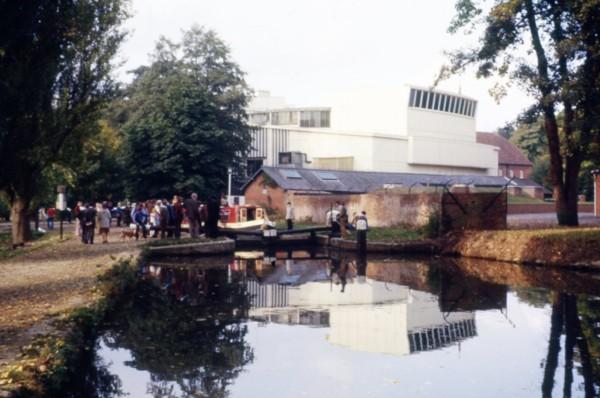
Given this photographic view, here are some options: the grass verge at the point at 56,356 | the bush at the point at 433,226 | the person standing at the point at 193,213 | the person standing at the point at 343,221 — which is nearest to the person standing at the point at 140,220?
the person standing at the point at 193,213

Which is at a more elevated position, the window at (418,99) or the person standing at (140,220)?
the window at (418,99)

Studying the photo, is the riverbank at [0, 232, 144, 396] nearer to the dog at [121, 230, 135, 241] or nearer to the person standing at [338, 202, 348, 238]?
the dog at [121, 230, 135, 241]

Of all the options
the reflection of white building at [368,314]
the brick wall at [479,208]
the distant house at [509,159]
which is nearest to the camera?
the reflection of white building at [368,314]

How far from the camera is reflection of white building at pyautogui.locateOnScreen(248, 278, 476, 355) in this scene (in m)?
12.0

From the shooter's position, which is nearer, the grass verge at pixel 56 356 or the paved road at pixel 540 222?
the grass verge at pixel 56 356

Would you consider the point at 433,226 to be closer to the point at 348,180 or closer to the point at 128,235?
the point at 128,235

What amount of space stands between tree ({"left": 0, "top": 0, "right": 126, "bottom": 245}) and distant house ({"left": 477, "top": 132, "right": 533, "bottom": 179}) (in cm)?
7148

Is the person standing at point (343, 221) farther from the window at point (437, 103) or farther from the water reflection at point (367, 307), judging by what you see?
the window at point (437, 103)

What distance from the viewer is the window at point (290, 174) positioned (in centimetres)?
5744

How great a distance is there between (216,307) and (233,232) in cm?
1976

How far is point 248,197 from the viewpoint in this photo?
58.7 metres

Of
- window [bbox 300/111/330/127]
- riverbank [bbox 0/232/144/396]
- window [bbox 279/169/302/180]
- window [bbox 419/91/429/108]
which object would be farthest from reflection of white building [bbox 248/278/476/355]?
window [bbox 300/111/330/127]

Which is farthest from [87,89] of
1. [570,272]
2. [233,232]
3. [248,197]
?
[248,197]

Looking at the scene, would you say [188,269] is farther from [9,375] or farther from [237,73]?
[237,73]
